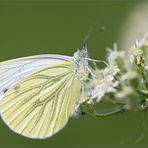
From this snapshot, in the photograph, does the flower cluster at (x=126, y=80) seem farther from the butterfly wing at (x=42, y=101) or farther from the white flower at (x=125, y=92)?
the butterfly wing at (x=42, y=101)

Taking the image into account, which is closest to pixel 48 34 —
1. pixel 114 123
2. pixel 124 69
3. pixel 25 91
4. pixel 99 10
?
pixel 99 10

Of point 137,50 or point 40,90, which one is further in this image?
point 40,90

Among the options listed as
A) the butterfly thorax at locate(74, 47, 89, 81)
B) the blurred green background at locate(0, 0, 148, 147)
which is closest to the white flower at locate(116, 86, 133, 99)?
the butterfly thorax at locate(74, 47, 89, 81)

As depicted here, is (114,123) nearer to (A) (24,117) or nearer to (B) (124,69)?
(A) (24,117)

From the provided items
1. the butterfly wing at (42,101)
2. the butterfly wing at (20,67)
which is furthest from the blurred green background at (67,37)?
the butterfly wing at (20,67)

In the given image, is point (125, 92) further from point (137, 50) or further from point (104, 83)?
point (137, 50)

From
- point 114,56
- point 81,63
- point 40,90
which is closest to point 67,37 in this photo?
point 40,90
